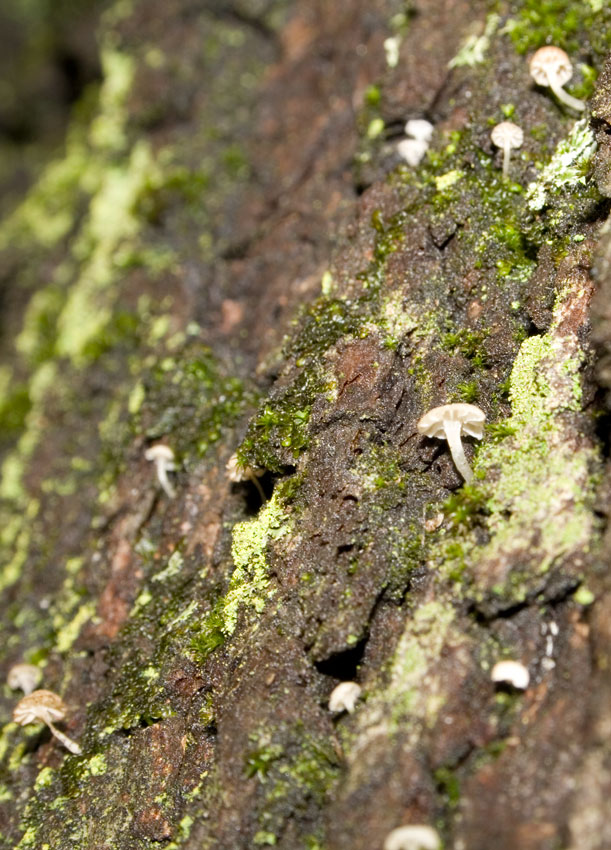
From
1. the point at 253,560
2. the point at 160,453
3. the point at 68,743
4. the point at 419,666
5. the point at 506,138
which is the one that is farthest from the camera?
the point at 160,453

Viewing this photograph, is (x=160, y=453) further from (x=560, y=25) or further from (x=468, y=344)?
(x=560, y=25)

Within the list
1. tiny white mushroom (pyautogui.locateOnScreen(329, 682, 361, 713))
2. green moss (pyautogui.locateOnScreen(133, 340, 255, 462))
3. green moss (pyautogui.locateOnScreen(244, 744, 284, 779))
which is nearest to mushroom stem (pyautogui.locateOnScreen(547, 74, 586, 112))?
green moss (pyautogui.locateOnScreen(133, 340, 255, 462))

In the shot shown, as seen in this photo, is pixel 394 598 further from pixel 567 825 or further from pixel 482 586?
pixel 567 825

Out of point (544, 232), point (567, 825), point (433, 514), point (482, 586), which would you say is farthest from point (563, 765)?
point (544, 232)

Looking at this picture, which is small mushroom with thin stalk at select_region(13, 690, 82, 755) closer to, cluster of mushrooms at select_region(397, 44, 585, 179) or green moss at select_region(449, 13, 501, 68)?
cluster of mushrooms at select_region(397, 44, 585, 179)

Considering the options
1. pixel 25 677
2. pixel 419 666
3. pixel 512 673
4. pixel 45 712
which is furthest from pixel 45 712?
pixel 512 673

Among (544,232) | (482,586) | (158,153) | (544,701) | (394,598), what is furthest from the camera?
(158,153)
